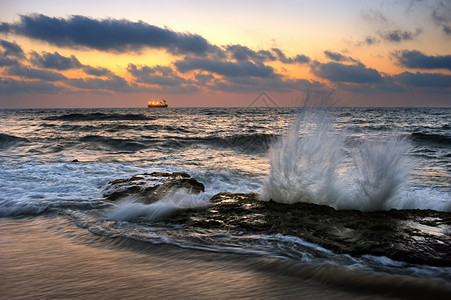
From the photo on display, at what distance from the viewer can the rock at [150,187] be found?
592cm

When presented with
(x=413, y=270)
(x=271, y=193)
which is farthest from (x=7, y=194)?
(x=413, y=270)

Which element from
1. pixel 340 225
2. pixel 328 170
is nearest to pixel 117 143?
pixel 328 170

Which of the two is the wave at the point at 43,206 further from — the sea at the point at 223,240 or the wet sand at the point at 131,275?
the wet sand at the point at 131,275

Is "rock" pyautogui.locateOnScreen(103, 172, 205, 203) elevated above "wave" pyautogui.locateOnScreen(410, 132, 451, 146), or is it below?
below

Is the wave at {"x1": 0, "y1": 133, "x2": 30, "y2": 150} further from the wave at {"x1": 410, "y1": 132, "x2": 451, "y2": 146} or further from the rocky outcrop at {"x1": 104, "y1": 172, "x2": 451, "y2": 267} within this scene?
the wave at {"x1": 410, "y1": 132, "x2": 451, "y2": 146}

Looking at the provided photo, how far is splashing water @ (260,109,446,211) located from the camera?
15.6 feet

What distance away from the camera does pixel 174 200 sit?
560cm

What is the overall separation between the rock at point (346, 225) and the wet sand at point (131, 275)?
2.60ft

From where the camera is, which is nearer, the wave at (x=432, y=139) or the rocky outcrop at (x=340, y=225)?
the rocky outcrop at (x=340, y=225)

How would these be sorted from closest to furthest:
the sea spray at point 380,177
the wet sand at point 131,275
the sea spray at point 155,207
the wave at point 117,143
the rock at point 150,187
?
1. the wet sand at point 131,275
2. the sea spray at point 380,177
3. the sea spray at point 155,207
4. the rock at point 150,187
5. the wave at point 117,143

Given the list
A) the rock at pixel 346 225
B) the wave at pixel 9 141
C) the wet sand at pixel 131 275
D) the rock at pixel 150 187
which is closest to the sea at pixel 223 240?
the wet sand at pixel 131 275

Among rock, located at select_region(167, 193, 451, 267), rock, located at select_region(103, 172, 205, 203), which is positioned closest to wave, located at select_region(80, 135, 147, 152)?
rock, located at select_region(103, 172, 205, 203)

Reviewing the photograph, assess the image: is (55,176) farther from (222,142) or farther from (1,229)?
(222,142)

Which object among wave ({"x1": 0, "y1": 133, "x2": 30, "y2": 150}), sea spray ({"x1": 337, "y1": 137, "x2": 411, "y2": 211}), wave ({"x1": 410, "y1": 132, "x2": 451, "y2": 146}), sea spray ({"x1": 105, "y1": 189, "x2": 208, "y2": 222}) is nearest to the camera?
sea spray ({"x1": 337, "y1": 137, "x2": 411, "y2": 211})
